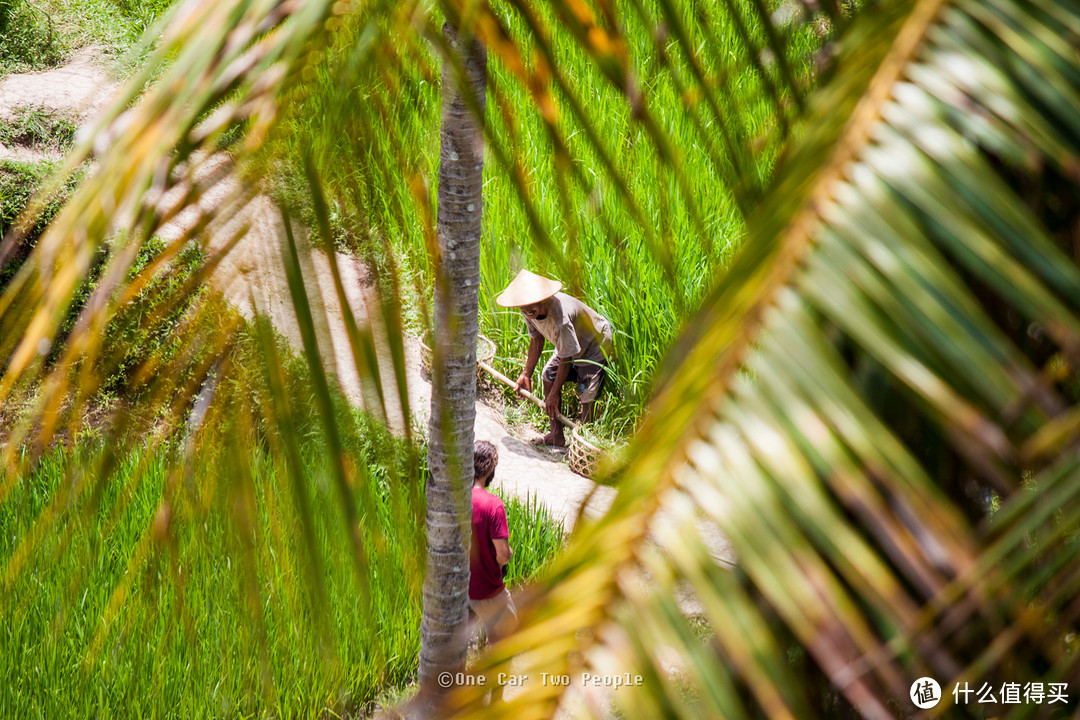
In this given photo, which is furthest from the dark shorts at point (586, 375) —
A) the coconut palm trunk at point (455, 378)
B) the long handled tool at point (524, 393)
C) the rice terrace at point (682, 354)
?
the rice terrace at point (682, 354)

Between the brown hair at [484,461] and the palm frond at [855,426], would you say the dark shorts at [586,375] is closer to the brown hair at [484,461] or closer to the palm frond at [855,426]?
the brown hair at [484,461]

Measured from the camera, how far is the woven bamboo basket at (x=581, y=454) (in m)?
4.69

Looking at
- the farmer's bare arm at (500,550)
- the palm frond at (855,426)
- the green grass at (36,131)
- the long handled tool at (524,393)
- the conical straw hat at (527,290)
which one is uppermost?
the green grass at (36,131)

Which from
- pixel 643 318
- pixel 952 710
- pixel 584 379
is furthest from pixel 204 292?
pixel 584 379

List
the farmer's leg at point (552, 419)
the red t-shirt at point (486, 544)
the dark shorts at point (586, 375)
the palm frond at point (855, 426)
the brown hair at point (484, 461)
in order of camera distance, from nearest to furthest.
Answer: the palm frond at point (855, 426)
the red t-shirt at point (486, 544)
the brown hair at point (484, 461)
the dark shorts at point (586, 375)
the farmer's leg at point (552, 419)

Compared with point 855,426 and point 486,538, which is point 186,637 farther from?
point 486,538

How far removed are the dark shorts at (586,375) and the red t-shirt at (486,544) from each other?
6.33ft

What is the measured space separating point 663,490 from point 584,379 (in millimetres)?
4631

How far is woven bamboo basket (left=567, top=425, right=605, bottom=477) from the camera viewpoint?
4.69m

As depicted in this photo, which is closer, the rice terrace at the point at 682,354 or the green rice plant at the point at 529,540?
the rice terrace at the point at 682,354

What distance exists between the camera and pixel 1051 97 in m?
0.45

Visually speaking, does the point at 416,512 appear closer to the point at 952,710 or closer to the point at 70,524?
the point at 70,524

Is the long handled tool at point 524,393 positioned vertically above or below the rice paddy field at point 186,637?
below

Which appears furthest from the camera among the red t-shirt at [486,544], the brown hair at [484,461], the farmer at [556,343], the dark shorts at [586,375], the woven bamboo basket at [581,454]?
the dark shorts at [586,375]
